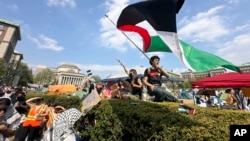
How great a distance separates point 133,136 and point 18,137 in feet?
12.8

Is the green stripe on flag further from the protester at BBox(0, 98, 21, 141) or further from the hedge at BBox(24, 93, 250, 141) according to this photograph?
the protester at BBox(0, 98, 21, 141)

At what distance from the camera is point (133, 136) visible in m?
4.41

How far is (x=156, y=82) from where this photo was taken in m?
6.17

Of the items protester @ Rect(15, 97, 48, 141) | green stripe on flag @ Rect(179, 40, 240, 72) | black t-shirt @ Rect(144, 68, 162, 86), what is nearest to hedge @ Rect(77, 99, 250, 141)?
green stripe on flag @ Rect(179, 40, 240, 72)

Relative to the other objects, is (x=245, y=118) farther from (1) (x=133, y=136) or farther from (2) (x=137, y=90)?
(2) (x=137, y=90)

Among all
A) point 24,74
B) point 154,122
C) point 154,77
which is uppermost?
point 24,74

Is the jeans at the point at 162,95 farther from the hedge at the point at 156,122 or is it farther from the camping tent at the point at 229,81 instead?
the camping tent at the point at 229,81

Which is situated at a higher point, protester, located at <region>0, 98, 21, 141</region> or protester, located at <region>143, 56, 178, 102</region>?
protester, located at <region>143, 56, 178, 102</region>

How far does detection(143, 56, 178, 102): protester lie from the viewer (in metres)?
5.80

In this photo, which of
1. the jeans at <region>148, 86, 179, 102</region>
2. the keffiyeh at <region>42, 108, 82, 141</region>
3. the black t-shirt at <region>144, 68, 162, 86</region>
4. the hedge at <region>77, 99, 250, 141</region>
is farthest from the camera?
the black t-shirt at <region>144, 68, 162, 86</region>

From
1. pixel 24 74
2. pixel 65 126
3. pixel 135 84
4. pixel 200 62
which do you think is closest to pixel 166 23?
pixel 200 62

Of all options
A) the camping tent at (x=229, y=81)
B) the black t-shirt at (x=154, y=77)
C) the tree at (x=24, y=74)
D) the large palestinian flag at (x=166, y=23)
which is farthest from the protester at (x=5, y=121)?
the tree at (x=24, y=74)

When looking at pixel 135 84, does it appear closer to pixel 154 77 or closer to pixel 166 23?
pixel 154 77

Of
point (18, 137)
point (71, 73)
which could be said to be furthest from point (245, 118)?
point (71, 73)
